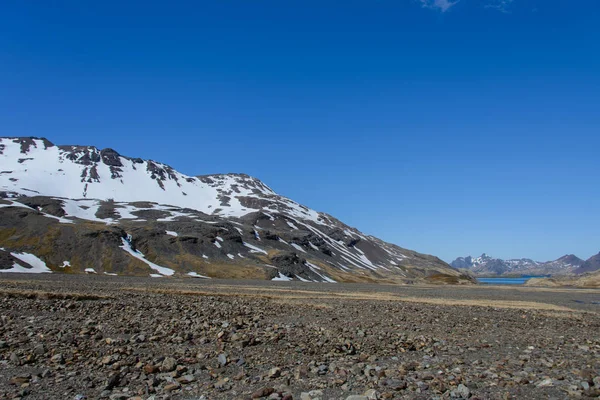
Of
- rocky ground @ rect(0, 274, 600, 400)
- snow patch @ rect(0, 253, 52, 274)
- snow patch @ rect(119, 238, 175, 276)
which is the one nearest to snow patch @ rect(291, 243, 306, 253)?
snow patch @ rect(119, 238, 175, 276)

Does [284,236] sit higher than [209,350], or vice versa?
[284,236]

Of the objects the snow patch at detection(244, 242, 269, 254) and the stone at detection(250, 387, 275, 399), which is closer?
the stone at detection(250, 387, 275, 399)

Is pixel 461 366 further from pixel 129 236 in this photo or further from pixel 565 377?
pixel 129 236

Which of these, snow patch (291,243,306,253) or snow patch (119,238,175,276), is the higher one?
snow patch (291,243,306,253)

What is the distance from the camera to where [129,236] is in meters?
127

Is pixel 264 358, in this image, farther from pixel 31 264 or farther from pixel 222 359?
pixel 31 264

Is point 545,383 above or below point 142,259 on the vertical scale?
below

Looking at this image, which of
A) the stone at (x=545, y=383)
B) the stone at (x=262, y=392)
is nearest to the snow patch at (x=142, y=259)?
the stone at (x=262, y=392)

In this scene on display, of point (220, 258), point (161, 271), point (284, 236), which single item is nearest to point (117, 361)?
point (161, 271)

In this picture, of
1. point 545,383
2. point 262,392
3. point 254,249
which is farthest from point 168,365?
point 254,249

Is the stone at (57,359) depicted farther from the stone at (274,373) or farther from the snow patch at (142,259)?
the snow patch at (142,259)

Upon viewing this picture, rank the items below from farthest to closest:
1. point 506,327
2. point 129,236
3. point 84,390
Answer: point 129,236, point 506,327, point 84,390

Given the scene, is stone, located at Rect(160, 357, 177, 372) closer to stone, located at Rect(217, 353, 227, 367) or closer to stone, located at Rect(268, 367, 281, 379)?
stone, located at Rect(217, 353, 227, 367)

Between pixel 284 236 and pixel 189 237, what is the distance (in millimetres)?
65994
